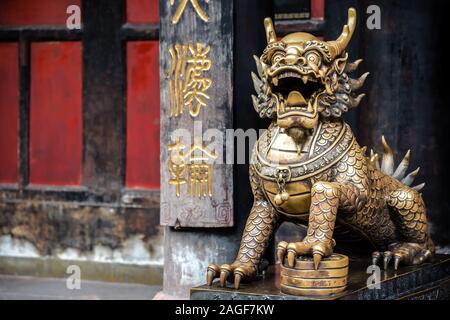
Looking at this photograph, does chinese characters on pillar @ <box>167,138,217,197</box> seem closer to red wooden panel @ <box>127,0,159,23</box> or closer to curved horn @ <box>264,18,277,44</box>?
curved horn @ <box>264,18,277,44</box>

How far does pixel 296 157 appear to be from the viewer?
5141mm

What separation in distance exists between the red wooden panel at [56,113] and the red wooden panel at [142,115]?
0.45 metres

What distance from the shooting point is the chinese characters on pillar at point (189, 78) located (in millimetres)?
6102

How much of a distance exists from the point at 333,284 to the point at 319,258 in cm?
15

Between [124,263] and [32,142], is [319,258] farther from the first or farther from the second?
[32,142]

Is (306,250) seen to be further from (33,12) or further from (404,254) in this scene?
(33,12)

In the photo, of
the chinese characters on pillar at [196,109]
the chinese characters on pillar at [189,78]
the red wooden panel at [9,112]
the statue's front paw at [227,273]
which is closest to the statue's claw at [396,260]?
the statue's front paw at [227,273]

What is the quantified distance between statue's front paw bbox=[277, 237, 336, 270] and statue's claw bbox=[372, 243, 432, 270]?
67cm

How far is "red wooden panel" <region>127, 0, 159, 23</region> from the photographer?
8.20 meters

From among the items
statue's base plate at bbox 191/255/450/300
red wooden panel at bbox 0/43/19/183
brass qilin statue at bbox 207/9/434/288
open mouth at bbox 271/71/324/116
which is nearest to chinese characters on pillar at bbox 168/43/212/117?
brass qilin statue at bbox 207/9/434/288

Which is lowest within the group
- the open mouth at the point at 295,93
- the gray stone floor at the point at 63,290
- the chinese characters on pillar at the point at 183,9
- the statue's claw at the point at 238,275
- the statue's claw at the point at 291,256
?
the gray stone floor at the point at 63,290

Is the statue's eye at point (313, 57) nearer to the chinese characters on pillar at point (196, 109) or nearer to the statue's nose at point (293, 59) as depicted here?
the statue's nose at point (293, 59)

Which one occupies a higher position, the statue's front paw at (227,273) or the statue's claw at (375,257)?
the statue's claw at (375,257)

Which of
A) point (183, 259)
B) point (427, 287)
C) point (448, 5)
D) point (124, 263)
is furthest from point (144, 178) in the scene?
point (427, 287)
